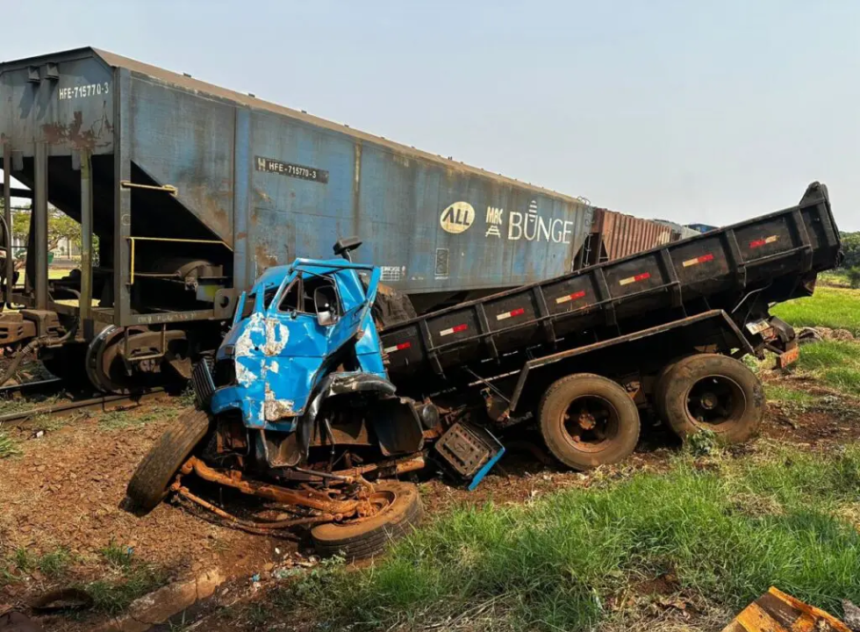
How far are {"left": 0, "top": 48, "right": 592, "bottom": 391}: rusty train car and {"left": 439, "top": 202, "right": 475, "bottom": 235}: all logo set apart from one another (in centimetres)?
142

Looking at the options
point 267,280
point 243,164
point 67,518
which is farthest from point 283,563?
point 243,164

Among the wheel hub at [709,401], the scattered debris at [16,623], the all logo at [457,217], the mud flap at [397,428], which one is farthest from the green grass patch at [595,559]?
the all logo at [457,217]

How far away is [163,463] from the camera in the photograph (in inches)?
168

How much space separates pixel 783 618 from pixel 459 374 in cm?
402

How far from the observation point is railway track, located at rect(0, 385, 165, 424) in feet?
21.0

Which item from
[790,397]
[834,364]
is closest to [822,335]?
[834,364]

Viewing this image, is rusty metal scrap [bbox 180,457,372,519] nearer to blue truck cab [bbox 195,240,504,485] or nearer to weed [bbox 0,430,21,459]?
blue truck cab [bbox 195,240,504,485]

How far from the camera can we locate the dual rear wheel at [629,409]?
5.45 m

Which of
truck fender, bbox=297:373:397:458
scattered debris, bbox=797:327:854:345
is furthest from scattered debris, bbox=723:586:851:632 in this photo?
scattered debris, bbox=797:327:854:345

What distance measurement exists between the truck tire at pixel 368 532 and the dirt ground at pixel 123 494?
0.40m

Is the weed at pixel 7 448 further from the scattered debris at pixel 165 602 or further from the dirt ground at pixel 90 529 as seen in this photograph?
the scattered debris at pixel 165 602

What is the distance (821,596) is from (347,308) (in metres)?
3.62

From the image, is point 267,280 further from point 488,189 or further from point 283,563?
point 488,189

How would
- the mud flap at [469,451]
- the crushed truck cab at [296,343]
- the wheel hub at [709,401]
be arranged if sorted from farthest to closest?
the wheel hub at [709,401]
the mud flap at [469,451]
the crushed truck cab at [296,343]
